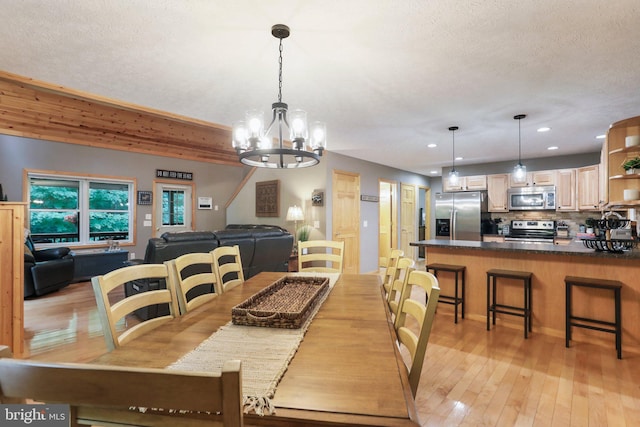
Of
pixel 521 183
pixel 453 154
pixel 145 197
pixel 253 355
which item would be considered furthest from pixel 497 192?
pixel 145 197

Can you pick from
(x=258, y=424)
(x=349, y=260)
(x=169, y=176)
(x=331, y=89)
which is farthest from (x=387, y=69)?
(x=169, y=176)

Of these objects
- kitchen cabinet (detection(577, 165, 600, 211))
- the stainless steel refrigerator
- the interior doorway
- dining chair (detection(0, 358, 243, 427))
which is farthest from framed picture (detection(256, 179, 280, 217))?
dining chair (detection(0, 358, 243, 427))

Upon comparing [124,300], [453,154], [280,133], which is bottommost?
[124,300]

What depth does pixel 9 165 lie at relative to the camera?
18.4 ft

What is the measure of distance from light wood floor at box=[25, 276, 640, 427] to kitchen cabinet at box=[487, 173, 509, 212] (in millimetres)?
3729

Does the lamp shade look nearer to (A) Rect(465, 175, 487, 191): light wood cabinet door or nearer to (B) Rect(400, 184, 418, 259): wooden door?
(B) Rect(400, 184, 418, 259): wooden door

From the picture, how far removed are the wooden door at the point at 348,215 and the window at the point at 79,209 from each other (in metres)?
4.59

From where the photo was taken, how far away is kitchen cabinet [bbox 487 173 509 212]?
664 centimetres

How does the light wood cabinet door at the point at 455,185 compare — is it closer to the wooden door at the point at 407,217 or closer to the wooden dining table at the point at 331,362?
the wooden door at the point at 407,217

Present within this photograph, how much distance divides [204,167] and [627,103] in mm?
7948

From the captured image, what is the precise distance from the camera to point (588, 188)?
570 cm

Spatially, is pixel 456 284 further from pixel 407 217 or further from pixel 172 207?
pixel 172 207

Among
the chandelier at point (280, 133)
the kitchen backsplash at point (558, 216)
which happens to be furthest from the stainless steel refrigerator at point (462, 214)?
the chandelier at point (280, 133)

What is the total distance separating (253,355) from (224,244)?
2980 millimetres
